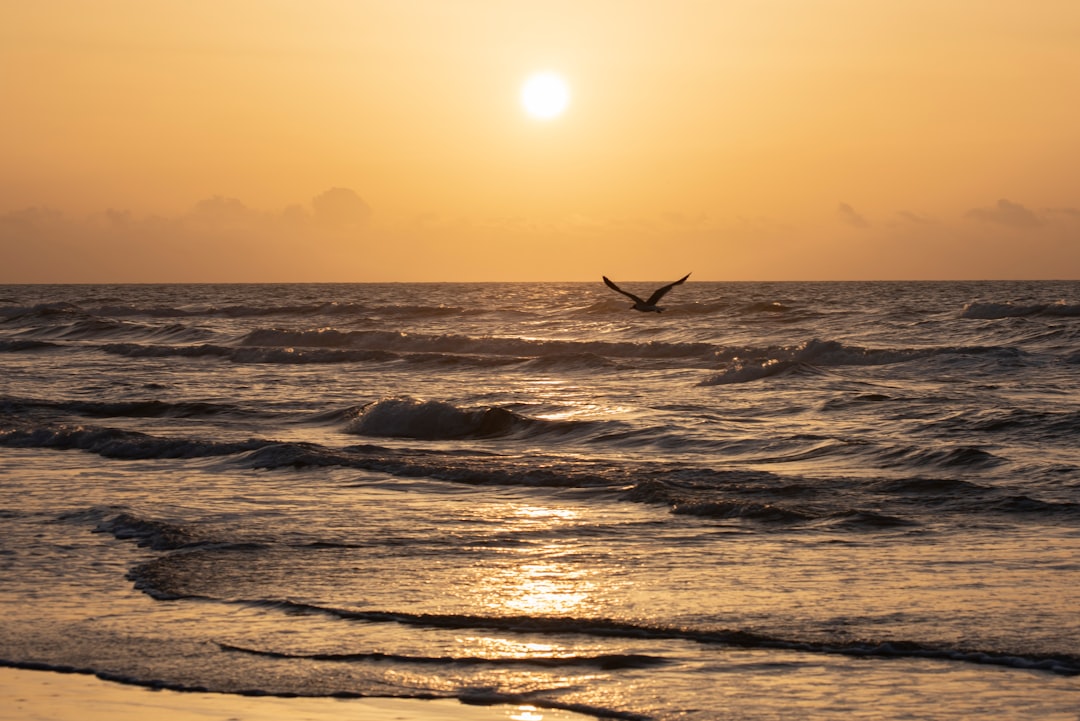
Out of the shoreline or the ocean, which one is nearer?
the shoreline

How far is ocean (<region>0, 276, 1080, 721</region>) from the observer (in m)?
7.14

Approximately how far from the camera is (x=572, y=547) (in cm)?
1052

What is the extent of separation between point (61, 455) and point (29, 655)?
10.1 m

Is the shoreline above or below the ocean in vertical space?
below

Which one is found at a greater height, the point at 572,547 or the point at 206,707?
the point at 572,547

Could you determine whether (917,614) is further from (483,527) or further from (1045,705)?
(483,527)

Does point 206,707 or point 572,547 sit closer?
point 206,707

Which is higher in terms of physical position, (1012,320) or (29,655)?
(1012,320)

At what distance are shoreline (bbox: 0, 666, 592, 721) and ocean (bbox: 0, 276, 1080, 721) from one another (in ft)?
0.43

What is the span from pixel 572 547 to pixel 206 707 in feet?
14.2

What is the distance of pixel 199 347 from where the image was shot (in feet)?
137

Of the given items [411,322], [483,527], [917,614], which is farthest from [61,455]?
[411,322]

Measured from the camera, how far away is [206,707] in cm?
670

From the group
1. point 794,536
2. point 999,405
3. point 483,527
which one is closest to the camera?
point 794,536
